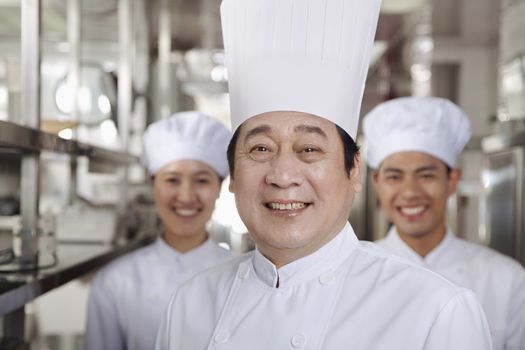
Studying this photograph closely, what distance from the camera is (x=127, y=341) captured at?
2.07m

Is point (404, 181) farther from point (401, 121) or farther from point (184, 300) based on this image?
point (184, 300)

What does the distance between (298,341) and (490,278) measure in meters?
1.08

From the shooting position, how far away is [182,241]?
2.20 m

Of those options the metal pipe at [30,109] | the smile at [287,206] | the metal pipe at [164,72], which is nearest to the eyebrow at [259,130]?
the smile at [287,206]

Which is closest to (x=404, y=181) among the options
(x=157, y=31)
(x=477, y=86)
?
(x=157, y=31)

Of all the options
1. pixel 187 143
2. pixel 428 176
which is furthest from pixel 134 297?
pixel 428 176

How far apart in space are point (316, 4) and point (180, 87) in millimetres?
3640

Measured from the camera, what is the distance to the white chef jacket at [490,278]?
6.21 ft

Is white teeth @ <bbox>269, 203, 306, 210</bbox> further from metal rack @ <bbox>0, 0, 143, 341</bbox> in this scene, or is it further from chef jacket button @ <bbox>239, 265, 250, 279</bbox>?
metal rack @ <bbox>0, 0, 143, 341</bbox>

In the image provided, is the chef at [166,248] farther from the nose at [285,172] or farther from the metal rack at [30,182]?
the nose at [285,172]

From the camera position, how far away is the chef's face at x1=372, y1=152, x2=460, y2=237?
2.03 meters

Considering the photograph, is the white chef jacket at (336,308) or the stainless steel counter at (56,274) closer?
the white chef jacket at (336,308)

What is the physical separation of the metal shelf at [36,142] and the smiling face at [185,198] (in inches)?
10.6

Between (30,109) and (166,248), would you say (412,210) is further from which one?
(30,109)
